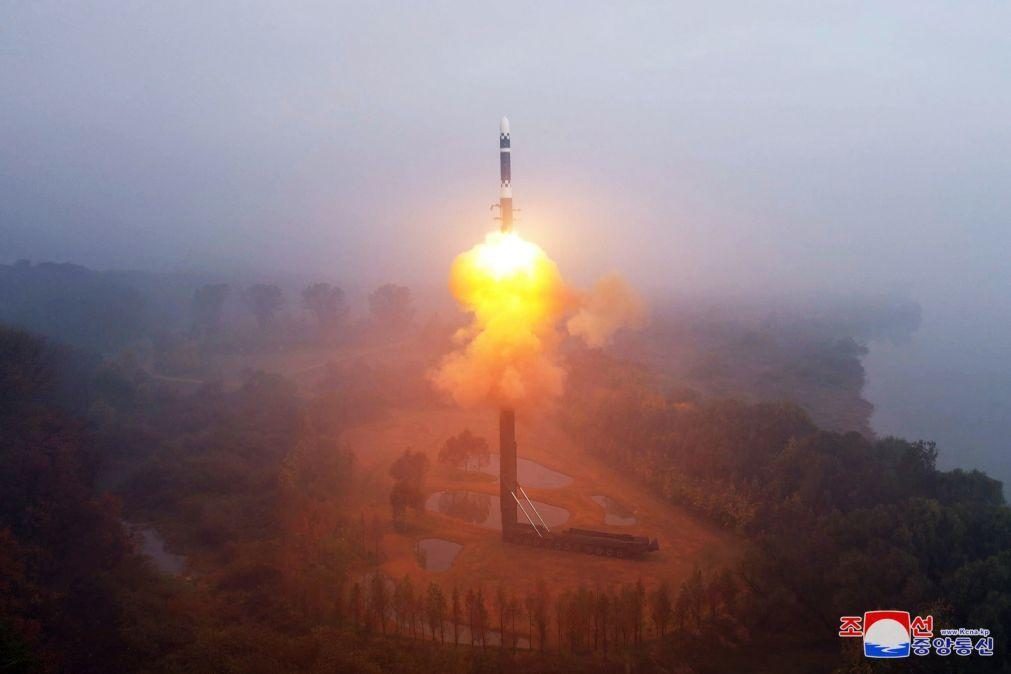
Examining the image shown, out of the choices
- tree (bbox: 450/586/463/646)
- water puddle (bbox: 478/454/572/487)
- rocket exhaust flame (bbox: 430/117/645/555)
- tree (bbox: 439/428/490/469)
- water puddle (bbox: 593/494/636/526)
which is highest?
rocket exhaust flame (bbox: 430/117/645/555)

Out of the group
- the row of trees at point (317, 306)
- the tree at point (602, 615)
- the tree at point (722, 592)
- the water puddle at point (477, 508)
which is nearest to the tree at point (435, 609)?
the tree at point (602, 615)

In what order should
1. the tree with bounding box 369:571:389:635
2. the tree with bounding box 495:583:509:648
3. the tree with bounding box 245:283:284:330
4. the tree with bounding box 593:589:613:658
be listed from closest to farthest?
the tree with bounding box 593:589:613:658 → the tree with bounding box 495:583:509:648 → the tree with bounding box 369:571:389:635 → the tree with bounding box 245:283:284:330

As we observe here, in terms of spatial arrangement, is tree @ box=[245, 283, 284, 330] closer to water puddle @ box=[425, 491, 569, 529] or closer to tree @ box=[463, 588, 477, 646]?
water puddle @ box=[425, 491, 569, 529]

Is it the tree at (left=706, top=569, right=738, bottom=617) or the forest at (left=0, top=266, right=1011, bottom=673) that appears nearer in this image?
the forest at (left=0, top=266, right=1011, bottom=673)

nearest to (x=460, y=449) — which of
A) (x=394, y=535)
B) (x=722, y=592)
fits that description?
(x=394, y=535)

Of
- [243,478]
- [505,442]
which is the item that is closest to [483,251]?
[505,442]

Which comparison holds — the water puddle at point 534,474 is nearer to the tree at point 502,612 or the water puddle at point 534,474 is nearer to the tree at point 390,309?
the tree at point 502,612

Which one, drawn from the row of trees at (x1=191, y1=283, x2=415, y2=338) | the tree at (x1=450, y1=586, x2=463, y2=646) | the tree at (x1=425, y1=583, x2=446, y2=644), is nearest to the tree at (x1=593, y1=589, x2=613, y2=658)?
the tree at (x1=450, y1=586, x2=463, y2=646)
